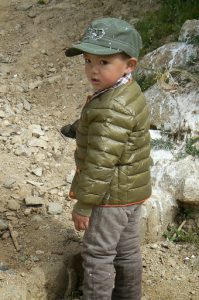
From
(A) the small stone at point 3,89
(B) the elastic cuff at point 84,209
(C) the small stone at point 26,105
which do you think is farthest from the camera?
(A) the small stone at point 3,89

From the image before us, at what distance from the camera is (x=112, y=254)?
306cm

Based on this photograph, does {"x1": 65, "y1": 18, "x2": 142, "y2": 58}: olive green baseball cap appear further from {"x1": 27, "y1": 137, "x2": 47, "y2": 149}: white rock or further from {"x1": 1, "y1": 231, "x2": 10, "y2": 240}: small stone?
{"x1": 27, "y1": 137, "x2": 47, "y2": 149}: white rock

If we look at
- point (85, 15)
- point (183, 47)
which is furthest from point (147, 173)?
point (85, 15)

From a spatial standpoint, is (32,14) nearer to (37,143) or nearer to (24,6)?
(24,6)

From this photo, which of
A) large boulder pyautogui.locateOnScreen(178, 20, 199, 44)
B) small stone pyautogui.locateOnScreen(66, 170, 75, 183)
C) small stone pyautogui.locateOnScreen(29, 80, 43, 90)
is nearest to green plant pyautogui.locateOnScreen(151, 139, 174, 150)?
small stone pyautogui.locateOnScreen(66, 170, 75, 183)

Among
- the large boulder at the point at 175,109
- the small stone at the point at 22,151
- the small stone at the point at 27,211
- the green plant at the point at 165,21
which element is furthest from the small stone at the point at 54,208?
the green plant at the point at 165,21

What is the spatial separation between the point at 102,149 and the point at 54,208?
1.57m

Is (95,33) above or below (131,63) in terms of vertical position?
above

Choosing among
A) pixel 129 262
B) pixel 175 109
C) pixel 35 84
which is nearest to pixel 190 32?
pixel 175 109

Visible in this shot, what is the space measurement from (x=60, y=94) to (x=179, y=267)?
240 centimetres

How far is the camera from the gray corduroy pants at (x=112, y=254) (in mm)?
2957

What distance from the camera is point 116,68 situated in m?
2.70

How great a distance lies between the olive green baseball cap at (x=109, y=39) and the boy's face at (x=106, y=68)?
0.17 ft

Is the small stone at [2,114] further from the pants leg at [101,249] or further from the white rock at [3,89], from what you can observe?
the pants leg at [101,249]
